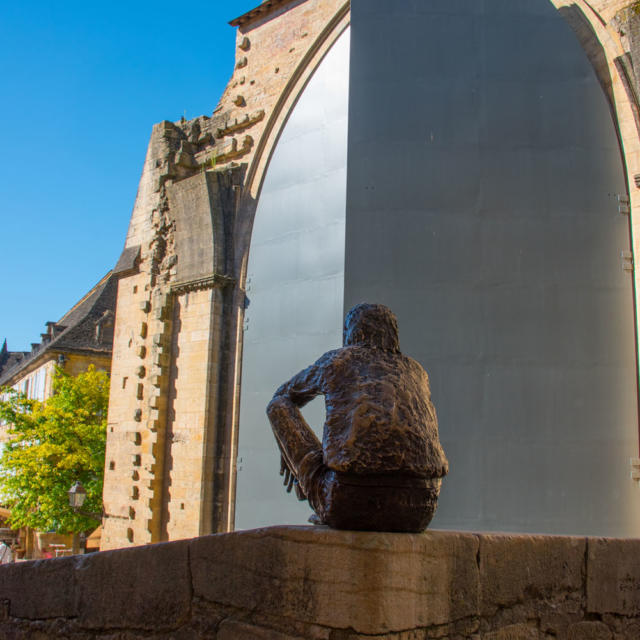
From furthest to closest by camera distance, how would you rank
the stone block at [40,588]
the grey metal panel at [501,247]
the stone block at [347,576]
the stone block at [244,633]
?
the grey metal panel at [501,247] < the stone block at [40,588] < the stone block at [244,633] < the stone block at [347,576]

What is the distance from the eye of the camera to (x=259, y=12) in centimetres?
1259

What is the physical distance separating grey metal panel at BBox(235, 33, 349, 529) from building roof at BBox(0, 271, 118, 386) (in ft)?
70.3

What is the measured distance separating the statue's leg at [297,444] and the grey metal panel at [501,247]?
539 cm

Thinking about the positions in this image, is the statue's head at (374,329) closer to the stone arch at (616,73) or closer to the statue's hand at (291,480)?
the statue's hand at (291,480)

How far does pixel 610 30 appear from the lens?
30.2 ft

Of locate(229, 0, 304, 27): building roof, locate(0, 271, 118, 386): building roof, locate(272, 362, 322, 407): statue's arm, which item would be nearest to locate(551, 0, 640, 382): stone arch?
locate(229, 0, 304, 27): building roof

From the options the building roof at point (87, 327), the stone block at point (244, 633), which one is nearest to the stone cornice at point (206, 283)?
the stone block at point (244, 633)

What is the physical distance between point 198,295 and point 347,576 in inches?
401

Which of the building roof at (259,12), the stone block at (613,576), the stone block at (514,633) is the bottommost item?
the stone block at (514,633)

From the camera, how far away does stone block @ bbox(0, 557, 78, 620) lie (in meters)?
3.32

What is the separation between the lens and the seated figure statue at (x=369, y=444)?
2.78 metres

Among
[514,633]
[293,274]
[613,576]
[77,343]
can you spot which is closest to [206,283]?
[293,274]

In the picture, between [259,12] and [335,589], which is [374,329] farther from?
[259,12]

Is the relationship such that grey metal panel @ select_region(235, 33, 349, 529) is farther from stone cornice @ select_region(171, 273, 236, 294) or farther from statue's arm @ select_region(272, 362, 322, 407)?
statue's arm @ select_region(272, 362, 322, 407)
